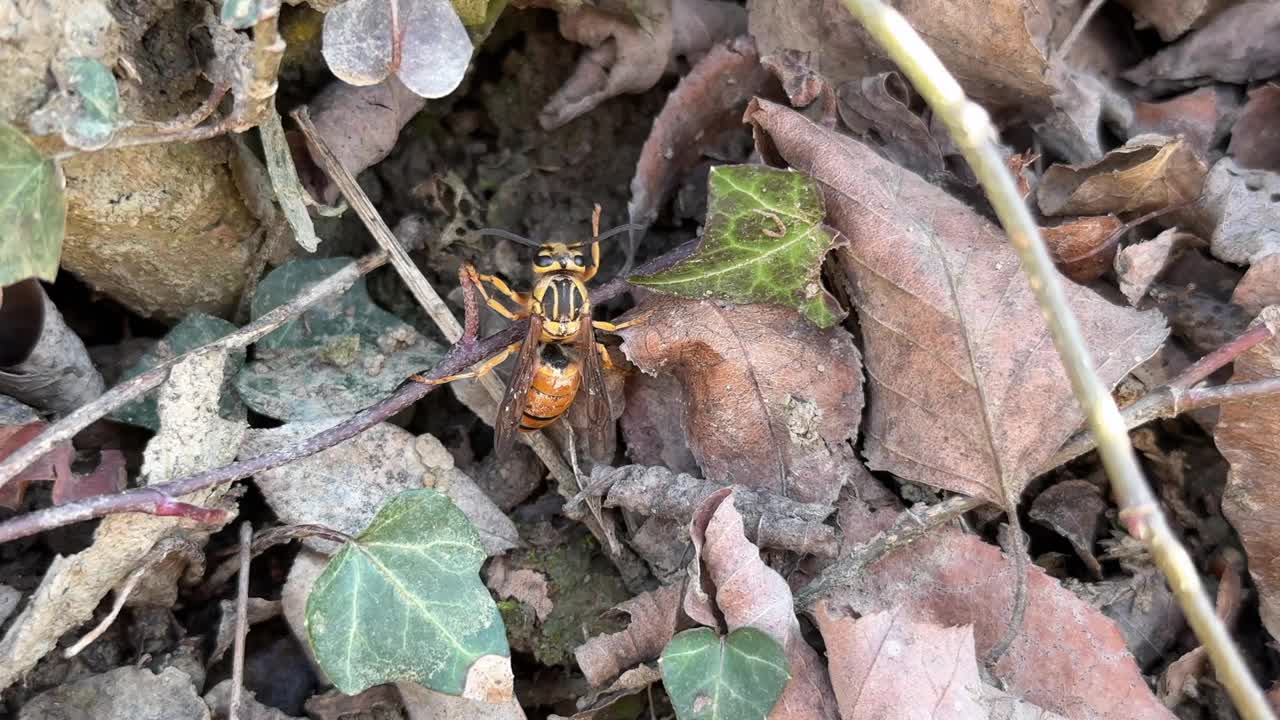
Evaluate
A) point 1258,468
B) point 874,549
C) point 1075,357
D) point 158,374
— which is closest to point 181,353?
point 158,374

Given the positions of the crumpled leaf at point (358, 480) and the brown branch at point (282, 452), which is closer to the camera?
the brown branch at point (282, 452)

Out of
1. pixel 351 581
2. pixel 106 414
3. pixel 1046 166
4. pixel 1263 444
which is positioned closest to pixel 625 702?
pixel 351 581

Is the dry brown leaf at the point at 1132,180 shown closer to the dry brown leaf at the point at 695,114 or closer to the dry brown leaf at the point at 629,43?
the dry brown leaf at the point at 695,114

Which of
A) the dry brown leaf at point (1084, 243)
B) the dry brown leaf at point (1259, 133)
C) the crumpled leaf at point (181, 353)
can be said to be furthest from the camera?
the dry brown leaf at point (1259, 133)

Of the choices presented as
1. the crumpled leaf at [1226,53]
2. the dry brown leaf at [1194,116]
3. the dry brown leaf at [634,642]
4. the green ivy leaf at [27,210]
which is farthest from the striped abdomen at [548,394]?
the crumpled leaf at [1226,53]

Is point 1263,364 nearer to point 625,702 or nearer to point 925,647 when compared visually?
point 925,647

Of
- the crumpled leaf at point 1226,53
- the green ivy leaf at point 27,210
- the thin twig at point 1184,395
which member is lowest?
the thin twig at point 1184,395

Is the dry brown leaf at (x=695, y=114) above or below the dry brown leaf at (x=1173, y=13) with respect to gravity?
below
